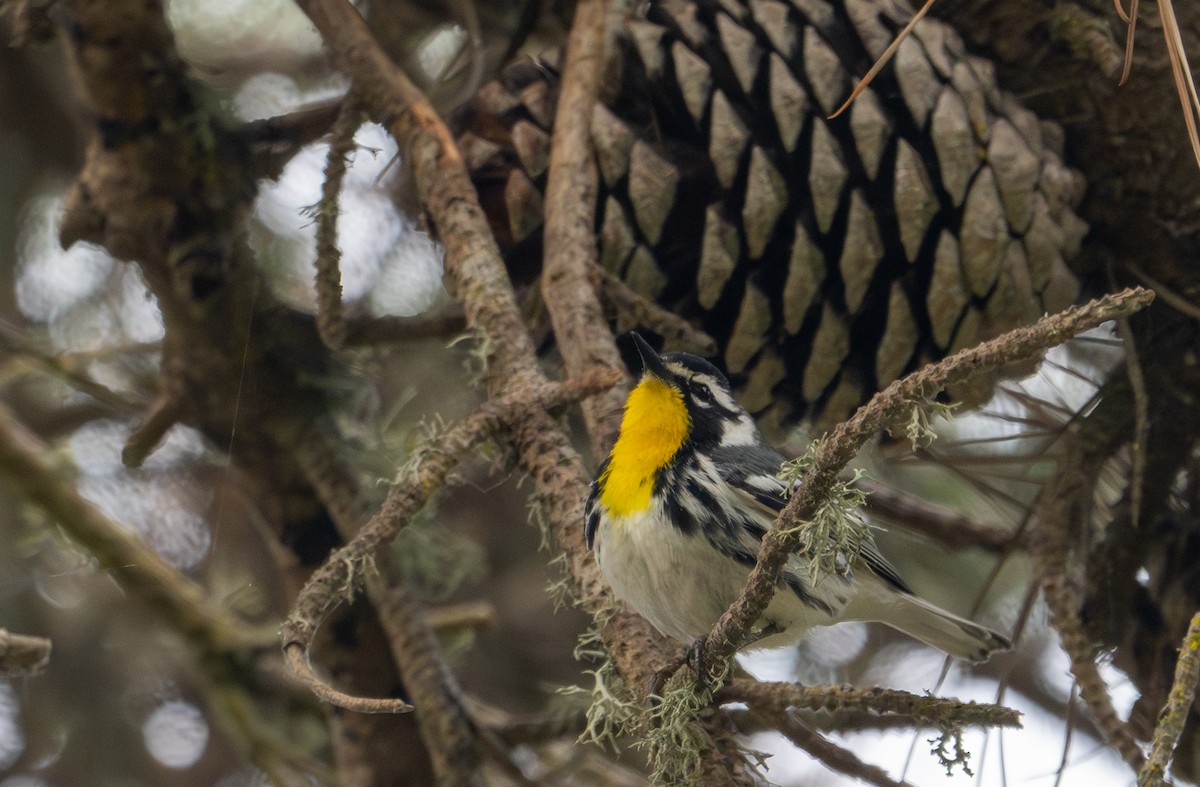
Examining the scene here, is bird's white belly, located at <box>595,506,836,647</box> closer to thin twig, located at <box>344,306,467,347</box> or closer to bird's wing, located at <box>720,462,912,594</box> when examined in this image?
bird's wing, located at <box>720,462,912,594</box>

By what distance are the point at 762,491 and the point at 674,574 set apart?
181 mm

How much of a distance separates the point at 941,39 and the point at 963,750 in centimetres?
93

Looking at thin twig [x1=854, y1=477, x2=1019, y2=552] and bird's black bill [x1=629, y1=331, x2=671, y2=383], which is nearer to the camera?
bird's black bill [x1=629, y1=331, x2=671, y2=383]

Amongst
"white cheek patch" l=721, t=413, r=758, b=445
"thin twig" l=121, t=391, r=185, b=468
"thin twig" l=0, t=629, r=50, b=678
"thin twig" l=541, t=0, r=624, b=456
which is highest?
"thin twig" l=541, t=0, r=624, b=456

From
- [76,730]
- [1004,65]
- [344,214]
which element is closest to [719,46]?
[1004,65]

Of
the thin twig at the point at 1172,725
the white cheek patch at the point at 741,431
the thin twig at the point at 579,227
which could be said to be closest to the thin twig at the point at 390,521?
the thin twig at the point at 579,227

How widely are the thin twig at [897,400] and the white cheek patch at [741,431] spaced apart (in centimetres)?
70

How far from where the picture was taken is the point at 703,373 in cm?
160

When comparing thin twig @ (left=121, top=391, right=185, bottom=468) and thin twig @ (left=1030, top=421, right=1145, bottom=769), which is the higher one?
thin twig @ (left=1030, top=421, right=1145, bottom=769)

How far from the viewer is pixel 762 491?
142 centimetres

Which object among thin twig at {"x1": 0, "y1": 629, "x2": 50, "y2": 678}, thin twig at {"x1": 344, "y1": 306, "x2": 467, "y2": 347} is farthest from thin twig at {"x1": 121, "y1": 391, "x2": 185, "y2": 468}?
thin twig at {"x1": 0, "y1": 629, "x2": 50, "y2": 678}

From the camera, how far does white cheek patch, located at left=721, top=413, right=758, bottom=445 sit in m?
1.60

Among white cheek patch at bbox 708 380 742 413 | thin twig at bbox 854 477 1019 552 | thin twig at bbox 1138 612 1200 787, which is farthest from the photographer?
thin twig at bbox 854 477 1019 552

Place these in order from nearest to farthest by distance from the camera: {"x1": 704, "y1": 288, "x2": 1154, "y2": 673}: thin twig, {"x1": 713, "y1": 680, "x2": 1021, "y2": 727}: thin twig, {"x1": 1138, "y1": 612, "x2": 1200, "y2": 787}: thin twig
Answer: {"x1": 704, "y1": 288, "x2": 1154, "y2": 673}: thin twig
{"x1": 1138, "y1": 612, "x2": 1200, "y2": 787}: thin twig
{"x1": 713, "y1": 680, "x2": 1021, "y2": 727}: thin twig
